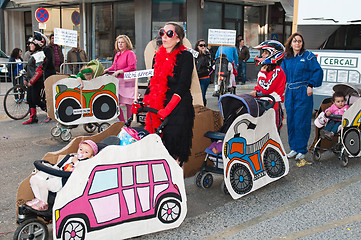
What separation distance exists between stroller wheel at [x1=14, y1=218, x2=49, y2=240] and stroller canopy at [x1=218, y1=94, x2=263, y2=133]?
8.03 ft

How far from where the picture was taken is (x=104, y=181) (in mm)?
3678

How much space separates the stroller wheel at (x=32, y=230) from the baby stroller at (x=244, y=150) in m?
2.03

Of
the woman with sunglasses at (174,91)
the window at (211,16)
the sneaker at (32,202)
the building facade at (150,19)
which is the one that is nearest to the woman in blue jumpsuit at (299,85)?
the woman with sunglasses at (174,91)

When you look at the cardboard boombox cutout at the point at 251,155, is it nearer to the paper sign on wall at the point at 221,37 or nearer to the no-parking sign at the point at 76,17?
the paper sign on wall at the point at 221,37

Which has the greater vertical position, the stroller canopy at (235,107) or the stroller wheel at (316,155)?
the stroller canopy at (235,107)

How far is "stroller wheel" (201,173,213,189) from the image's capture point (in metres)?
5.23

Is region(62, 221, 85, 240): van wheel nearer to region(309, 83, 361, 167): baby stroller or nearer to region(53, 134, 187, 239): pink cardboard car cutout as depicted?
region(53, 134, 187, 239): pink cardboard car cutout

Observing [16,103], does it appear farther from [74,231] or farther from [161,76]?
[74,231]

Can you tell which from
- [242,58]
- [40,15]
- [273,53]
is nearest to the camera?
[273,53]

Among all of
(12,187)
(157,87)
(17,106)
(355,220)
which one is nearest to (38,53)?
(17,106)

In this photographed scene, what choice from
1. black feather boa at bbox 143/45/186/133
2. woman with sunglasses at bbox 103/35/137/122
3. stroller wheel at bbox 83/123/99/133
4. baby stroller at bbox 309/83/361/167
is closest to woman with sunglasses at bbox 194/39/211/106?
woman with sunglasses at bbox 103/35/137/122

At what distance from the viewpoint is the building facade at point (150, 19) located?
17750 mm

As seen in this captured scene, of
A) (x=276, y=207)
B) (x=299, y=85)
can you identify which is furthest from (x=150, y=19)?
A: (x=276, y=207)

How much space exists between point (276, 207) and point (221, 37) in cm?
752
